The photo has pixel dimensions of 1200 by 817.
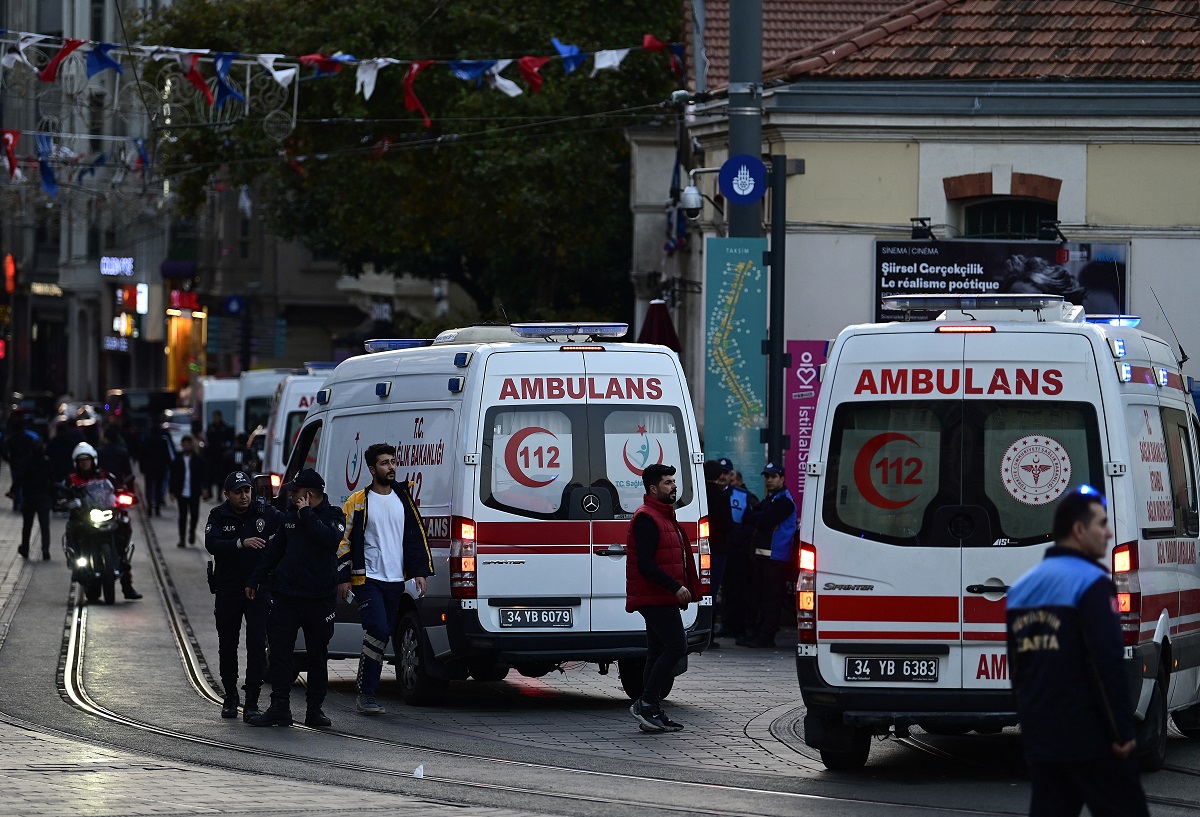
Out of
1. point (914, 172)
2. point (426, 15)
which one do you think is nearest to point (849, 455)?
point (914, 172)

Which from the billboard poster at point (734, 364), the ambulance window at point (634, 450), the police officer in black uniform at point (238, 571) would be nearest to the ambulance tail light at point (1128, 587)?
the ambulance window at point (634, 450)

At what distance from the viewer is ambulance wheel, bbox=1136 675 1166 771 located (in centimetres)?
1044

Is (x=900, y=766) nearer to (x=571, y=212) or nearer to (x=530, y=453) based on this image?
(x=530, y=453)

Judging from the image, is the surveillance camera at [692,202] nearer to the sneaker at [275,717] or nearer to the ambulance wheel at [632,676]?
the ambulance wheel at [632,676]

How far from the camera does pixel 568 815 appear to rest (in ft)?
30.8

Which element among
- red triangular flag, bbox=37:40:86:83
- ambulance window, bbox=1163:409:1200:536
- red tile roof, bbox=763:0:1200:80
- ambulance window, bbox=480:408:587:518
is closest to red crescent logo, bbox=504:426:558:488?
ambulance window, bbox=480:408:587:518

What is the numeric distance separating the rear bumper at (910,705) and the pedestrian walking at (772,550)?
7486 mm

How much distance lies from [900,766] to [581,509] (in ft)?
10.4

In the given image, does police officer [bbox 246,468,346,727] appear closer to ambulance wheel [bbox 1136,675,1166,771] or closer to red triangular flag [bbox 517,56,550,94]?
ambulance wheel [bbox 1136,675,1166,771]

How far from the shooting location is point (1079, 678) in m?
6.57

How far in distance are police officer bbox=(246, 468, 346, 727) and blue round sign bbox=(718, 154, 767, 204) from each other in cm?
694

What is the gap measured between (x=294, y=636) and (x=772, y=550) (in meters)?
6.37

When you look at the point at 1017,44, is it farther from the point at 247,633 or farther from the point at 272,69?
the point at 247,633

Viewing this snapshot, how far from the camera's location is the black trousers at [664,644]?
12.2 metres
